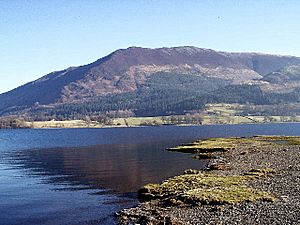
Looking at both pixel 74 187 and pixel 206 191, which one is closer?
pixel 206 191

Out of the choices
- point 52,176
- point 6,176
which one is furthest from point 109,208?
point 6,176

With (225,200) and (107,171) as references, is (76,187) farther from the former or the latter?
(225,200)

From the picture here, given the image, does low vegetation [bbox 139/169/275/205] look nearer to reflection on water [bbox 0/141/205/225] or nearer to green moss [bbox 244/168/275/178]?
green moss [bbox 244/168/275/178]

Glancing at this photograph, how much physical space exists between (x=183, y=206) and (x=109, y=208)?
1068 cm

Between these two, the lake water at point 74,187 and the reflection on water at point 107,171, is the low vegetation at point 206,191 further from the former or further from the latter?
the reflection on water at point 107,171

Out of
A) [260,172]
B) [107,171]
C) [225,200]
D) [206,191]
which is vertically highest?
[206,191]

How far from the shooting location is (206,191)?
54.3 metres

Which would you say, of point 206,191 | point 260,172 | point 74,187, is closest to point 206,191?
point 206,191

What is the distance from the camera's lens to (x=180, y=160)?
10750 cm

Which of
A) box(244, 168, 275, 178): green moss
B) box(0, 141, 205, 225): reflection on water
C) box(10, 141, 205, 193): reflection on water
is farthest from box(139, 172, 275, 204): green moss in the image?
box(10, 141, 205, 193): reflection on water

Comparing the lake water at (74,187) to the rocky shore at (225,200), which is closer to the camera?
the rocky shore at (225,200)

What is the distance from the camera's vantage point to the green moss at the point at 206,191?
50594mm

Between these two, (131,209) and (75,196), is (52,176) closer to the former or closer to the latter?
(75,196)

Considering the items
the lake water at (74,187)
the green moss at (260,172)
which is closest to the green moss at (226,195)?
the lake water at (74,187)
